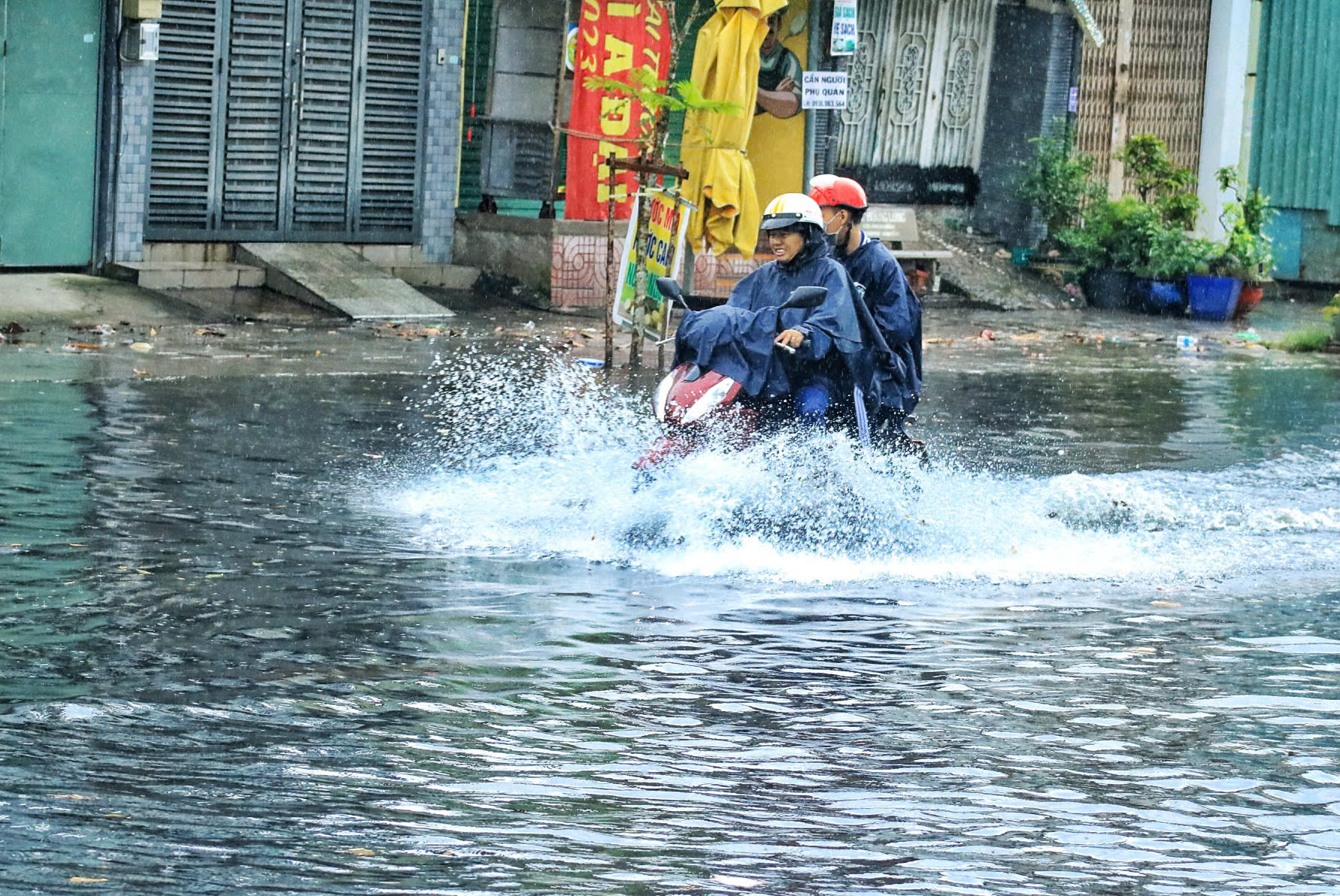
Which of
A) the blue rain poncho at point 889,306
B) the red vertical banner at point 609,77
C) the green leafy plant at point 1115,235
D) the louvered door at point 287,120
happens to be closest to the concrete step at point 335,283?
the louvered door at point 287,120

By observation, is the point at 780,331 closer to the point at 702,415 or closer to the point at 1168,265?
the point at 702,415

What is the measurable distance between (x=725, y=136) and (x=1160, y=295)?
25.0ft

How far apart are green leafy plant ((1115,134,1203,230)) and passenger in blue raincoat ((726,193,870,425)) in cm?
1394

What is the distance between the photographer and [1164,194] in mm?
23188

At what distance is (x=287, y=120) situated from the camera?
61.0 feet

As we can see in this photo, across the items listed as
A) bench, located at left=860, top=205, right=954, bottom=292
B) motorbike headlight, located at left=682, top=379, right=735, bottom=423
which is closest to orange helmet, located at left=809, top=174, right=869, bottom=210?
motorbike headlight, located at left=682, top=379, right=735, bottom=423

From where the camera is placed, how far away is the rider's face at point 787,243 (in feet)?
30.8

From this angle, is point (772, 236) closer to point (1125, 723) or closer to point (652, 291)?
point (1125, 723)

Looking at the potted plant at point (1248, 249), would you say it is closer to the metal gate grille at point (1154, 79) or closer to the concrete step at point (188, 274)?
the metal gate grille at point (1154, 79)

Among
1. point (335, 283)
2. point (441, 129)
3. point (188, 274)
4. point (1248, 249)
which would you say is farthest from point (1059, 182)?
point (188, 274)

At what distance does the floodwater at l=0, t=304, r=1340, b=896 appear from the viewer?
4.98 metres

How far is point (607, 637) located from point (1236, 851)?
276cm

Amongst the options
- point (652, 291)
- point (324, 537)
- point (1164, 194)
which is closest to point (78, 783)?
point (324, 537)

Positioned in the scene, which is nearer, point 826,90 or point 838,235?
point 838,235
